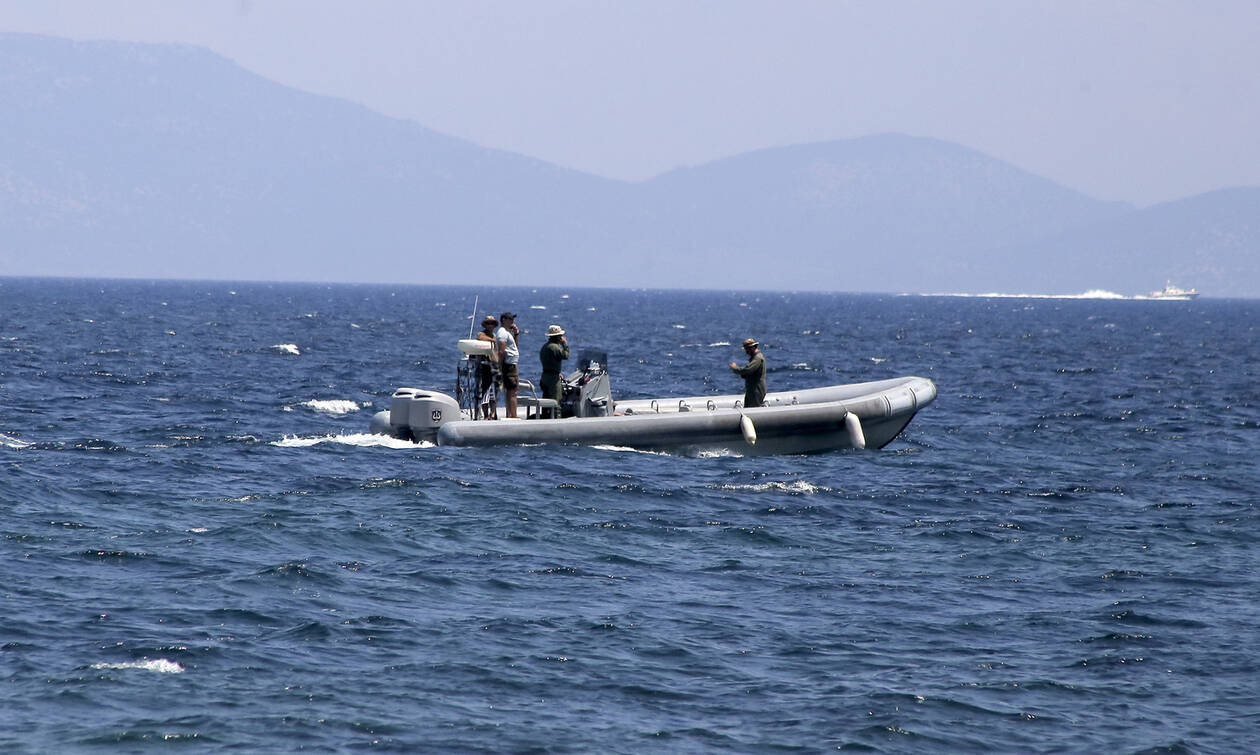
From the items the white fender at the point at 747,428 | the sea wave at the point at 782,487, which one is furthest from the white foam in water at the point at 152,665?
the white fender at the point at 747,428

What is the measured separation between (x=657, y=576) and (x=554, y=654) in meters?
2.85

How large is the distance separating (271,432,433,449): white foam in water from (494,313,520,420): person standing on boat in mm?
1384

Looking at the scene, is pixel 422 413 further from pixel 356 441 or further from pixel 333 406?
pixel 333 406

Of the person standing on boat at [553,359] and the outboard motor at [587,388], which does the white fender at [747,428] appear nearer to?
the outboard motor at [587,388]

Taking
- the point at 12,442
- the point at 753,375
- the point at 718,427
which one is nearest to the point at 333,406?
the point at 12,442

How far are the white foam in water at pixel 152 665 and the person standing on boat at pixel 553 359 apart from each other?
10.0 metres

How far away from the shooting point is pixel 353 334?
6397 centimetres

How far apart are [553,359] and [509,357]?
0.69 m

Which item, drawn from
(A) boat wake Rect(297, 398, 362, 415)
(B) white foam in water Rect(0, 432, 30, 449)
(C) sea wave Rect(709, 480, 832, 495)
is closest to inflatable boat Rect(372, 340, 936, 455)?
(C) sea wave Rect(709, 480, 832, 495)

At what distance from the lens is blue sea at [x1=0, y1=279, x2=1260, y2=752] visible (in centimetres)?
982

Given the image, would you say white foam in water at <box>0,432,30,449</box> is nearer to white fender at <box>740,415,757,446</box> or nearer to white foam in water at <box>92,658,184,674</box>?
white fender at <box>740,415,757,446</box>

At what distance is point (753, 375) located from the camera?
71.4 feet

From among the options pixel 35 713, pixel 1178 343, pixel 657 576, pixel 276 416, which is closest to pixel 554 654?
pixel 657 576

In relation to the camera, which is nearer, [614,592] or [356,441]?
[614,592]
